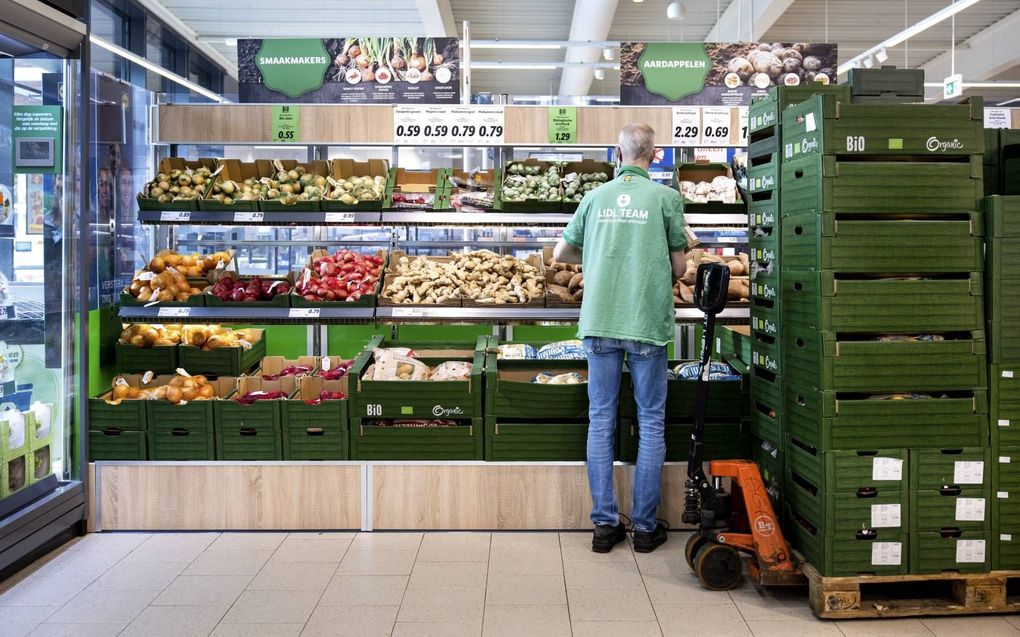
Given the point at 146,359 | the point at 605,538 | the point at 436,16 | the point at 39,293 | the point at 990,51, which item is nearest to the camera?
the point at 605,538

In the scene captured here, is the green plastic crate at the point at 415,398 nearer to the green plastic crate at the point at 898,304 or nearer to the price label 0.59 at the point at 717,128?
the green plastic crate at the point at 898,304

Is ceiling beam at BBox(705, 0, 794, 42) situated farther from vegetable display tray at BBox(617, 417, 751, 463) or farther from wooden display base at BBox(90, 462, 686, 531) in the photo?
wooden display base at BBox(90, 462, 686, 531)

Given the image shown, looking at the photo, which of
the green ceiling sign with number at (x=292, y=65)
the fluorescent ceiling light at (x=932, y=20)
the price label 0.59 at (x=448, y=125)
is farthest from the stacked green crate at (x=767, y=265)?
the fluorescent ceiling light at (x=932, y=20)

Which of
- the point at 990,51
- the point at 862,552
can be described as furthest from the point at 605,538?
the point at 990,51

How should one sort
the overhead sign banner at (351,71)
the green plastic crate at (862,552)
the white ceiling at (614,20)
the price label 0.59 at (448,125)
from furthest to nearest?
the white ceiling at (614,20)
the overhead sign banner at (351,71)
the price label 0.59 at (448,125)
the green plastic crate at (862,552)

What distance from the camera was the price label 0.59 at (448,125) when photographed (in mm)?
5156

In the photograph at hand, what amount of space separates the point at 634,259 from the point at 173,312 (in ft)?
8.10

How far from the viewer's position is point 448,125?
16.9 ft

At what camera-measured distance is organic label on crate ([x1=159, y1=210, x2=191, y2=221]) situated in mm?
4586

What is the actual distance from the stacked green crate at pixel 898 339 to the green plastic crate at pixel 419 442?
5.53ft

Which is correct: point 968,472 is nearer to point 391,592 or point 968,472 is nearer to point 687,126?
point 391,592

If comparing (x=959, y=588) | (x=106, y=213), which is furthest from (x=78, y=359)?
(x=959, y=588)

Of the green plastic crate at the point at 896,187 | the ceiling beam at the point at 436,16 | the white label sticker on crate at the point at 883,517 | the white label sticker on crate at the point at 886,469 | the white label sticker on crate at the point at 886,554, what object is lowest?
the white label sticker on crate at the point at 886,554

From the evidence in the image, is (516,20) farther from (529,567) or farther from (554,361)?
(529,567)
